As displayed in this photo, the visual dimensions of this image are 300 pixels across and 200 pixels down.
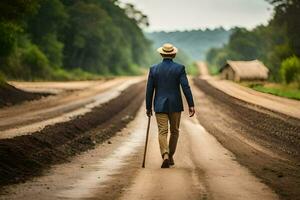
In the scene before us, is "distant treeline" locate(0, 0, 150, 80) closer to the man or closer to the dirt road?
the dirt road

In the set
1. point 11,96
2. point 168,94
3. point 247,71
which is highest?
point 168,94

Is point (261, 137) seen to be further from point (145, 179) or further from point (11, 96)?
point (11, 96)

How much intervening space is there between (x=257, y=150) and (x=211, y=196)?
6.89m

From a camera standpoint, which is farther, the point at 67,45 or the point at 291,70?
the point at 67,45

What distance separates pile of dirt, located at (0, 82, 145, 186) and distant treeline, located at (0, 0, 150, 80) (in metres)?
33.8

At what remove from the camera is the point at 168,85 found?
12031 mm

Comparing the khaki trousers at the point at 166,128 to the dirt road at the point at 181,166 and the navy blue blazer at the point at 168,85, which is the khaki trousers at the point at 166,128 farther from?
the dirt road at the point at 181,166

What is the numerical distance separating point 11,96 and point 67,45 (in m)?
54.6

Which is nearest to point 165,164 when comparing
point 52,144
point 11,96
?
point 52,144

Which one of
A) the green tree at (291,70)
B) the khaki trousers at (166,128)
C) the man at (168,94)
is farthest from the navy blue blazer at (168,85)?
the green tree at (291,70)

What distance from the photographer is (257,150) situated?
49.3ft

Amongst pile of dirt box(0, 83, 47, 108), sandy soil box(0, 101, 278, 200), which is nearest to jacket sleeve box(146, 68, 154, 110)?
sandy soil box(0, 101, 278, 200)

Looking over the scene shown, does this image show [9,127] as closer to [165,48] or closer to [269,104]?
[165,48]

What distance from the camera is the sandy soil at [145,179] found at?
8641 mm
